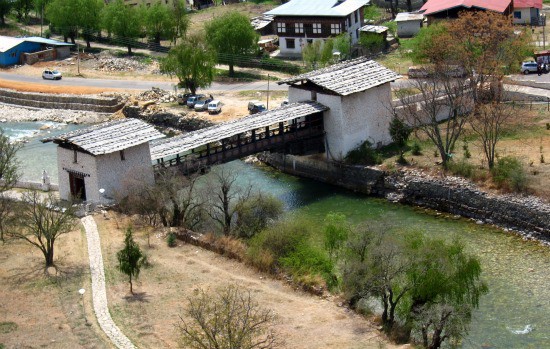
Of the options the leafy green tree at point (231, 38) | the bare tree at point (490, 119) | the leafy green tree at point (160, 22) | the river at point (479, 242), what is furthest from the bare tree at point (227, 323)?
the leafy green tree at point (160, 22)

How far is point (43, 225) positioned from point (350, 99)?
26.3 meters

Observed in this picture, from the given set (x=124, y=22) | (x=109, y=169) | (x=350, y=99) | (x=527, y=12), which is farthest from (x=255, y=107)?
(x=527, y=12)

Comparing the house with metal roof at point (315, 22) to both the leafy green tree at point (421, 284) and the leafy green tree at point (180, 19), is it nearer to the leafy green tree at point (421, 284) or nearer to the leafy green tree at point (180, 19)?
the leafy green tree at point (180, 19)

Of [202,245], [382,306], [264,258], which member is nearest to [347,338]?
[382,306]

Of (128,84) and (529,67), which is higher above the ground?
(529,67)

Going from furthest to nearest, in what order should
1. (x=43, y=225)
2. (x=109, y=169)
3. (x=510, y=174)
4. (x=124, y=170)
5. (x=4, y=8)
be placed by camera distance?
1. (x=4, y=8)
2. (x=510, y=174)
3. (x=124, y=170)
4. (x=109, y=169)
5. (x=43, y=225)

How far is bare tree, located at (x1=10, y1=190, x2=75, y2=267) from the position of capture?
55469mm

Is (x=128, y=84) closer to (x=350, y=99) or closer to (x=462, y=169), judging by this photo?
(x=350, y=99)

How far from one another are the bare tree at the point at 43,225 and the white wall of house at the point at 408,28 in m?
51.6

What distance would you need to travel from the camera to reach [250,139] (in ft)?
246

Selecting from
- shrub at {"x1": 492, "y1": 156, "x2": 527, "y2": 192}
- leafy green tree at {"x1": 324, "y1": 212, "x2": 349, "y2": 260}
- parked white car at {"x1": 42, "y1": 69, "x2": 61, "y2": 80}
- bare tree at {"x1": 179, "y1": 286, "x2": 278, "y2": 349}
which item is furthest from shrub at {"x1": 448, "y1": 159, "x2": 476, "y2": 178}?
parked white car at {"x1": 42, "y1": 69, "x2": 61, "y2": 80}

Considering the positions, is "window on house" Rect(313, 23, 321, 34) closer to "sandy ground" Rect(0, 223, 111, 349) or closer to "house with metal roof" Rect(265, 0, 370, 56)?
"house with metal roof" Rect(265, 0, 370, 56)

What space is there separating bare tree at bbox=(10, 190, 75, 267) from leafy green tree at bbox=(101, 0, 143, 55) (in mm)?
51828

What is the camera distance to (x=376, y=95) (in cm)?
7644
